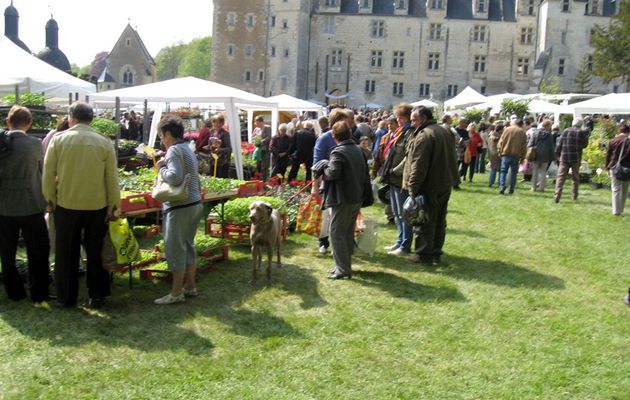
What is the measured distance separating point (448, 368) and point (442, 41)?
189 feet

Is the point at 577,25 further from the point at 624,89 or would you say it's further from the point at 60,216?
the point at 60,216

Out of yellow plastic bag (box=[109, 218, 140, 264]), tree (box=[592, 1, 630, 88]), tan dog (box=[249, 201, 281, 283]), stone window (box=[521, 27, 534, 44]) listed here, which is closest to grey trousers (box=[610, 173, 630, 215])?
tan dog (box=[249, 201, 281, 283])

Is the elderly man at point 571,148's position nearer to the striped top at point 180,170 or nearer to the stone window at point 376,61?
the striped top at point 180,170

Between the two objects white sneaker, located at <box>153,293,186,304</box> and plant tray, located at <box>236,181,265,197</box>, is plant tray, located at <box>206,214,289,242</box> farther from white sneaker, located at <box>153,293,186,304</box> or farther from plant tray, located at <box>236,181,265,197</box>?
white sneaker, located at <box>153,293,186,304</box>

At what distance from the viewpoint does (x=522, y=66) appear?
2320 inches

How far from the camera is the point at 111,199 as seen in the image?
5.43 m

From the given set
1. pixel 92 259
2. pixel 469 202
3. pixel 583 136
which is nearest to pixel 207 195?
pixel 92 259

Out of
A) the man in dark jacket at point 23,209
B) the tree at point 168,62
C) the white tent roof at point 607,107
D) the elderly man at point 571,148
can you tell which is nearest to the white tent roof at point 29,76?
the man in dark jacket at point 23,209

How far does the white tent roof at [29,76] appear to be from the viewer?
9.56 m

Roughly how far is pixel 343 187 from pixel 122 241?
2.35 meters

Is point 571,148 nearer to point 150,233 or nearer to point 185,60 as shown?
point 150,233

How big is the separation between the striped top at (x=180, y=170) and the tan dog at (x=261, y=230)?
89 centimetres

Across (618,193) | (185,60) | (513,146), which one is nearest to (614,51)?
(513,146)

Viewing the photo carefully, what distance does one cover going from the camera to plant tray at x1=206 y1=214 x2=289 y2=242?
8180 mm
